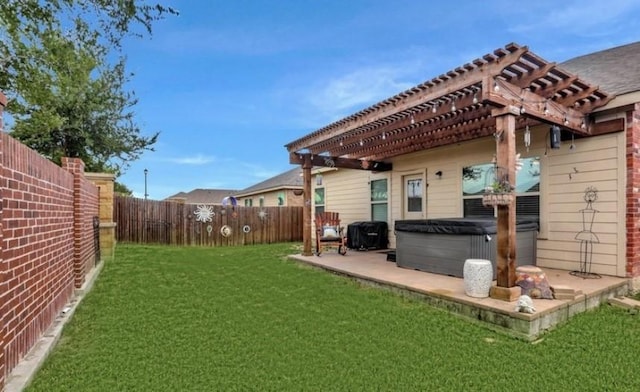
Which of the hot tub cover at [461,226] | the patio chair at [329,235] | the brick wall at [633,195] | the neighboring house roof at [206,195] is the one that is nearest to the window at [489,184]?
the hot tub cover at [461,226]

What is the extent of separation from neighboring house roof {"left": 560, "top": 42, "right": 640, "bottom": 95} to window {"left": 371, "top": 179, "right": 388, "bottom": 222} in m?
4.61

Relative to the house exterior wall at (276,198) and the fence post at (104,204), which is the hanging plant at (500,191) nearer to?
the fence post at (104,204)

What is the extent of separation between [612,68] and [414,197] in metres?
4.16

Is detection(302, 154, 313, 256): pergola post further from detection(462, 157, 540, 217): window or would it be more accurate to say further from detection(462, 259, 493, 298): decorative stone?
detection(462, 259, 493, 298): decorative stone

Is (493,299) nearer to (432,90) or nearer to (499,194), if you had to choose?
(499,194)

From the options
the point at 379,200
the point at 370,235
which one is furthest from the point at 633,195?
the point at 379,200

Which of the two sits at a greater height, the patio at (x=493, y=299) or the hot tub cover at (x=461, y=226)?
the hot tub cover at (x=461, y=226)

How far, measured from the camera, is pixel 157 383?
7.62ft

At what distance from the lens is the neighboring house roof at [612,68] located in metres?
4.80

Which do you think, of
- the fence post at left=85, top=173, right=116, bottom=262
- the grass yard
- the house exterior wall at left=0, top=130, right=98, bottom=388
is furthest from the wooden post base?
the fence post at left=85, top=173, right=116, bottom=262

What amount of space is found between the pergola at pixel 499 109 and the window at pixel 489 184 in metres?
0.64

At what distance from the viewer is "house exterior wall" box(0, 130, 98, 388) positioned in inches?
85.8

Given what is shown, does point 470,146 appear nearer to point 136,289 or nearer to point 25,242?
point 136,289

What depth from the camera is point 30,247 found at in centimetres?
271
